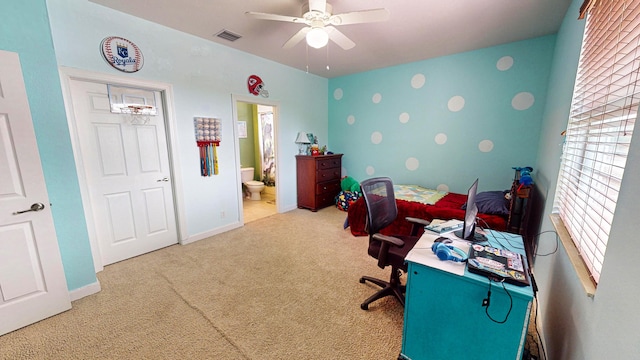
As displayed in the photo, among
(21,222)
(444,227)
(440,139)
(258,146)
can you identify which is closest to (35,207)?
(21,222)

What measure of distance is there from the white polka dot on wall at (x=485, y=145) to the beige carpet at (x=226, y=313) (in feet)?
7.39

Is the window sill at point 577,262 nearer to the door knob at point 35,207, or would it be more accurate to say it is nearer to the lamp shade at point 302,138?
the door knob at point 35,207

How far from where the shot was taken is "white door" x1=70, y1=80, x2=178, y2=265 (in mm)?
2318

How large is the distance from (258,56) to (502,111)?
11.5 feet

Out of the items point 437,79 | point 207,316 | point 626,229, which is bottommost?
point 207,316

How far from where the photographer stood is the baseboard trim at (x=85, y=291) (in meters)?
2.01

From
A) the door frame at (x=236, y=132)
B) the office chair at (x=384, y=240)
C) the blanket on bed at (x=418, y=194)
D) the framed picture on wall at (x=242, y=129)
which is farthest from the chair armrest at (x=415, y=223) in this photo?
the framed picture on wall at (x=242, y=129)

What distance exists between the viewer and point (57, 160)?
186 cm

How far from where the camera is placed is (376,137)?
434 cm

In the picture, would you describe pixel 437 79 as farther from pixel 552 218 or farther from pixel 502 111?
pixel 552 218

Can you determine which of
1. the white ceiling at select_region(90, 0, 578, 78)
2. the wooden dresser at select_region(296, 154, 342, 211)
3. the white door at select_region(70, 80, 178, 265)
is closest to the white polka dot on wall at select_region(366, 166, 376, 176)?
the wooden dresser at select_region(296, 154, 342, 211)

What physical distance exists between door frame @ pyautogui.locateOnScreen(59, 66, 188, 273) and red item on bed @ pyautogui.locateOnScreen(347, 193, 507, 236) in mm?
2256

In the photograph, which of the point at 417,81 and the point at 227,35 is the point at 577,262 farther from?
the point at 227,35

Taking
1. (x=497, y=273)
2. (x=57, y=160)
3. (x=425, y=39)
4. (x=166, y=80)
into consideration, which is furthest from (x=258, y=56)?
(x=497, y=273)
